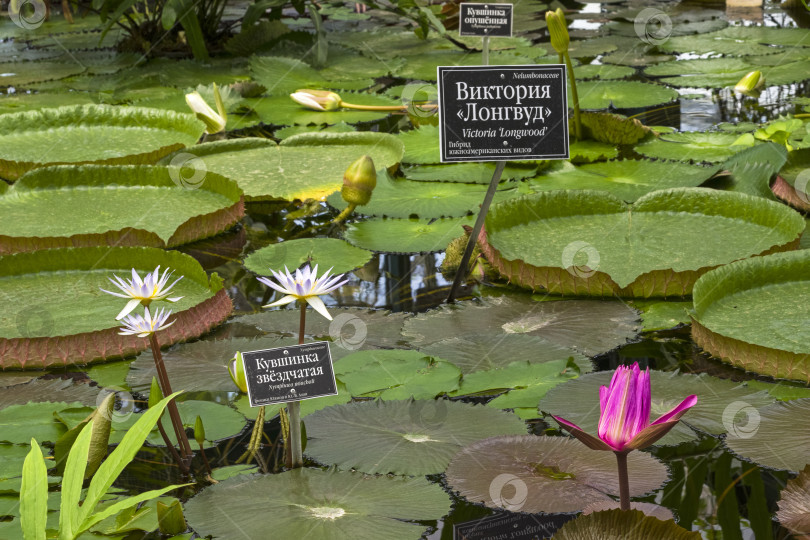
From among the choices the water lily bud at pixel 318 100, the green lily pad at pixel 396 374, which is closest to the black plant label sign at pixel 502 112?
the green lily pad at pixel 396 374

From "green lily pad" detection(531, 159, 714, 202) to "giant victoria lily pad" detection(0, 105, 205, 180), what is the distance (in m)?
1.37

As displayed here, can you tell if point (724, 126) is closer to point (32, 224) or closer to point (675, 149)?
point (675, 149)

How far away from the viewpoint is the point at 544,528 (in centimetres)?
123

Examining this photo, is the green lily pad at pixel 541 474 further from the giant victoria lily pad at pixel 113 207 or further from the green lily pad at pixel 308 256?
the giant victoria lily pad at pixel 113 207

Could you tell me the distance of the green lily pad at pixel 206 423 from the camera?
4.90 feet

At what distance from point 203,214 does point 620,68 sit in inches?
103

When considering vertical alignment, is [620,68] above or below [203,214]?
above

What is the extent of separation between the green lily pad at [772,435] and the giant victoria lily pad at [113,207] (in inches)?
61.9

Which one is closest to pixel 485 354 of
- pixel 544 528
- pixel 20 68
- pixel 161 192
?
pixel 544 528

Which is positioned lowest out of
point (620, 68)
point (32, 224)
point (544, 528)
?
point (544, 528)

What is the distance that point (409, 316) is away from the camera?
2004 millimetres

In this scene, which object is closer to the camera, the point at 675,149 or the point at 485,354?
the point at 485,354

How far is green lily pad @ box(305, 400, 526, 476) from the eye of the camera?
4.52ft

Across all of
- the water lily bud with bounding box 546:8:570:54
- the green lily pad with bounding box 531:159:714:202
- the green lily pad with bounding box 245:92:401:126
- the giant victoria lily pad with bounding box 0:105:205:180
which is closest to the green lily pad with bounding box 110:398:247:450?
the green lily pad with bounding box 531:159:714:202
